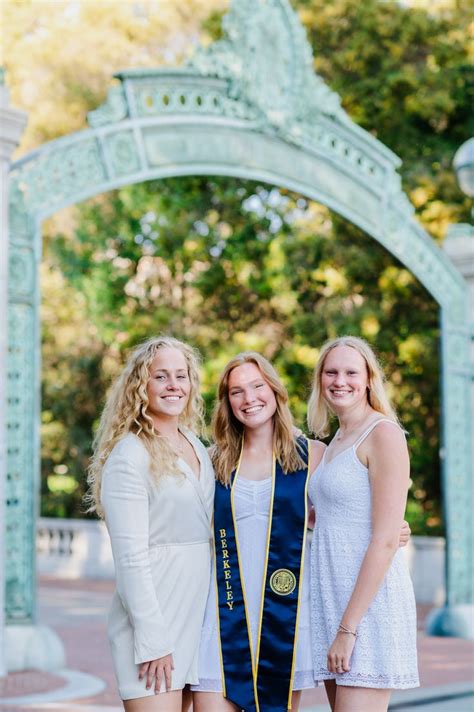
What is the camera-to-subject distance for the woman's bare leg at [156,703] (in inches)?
132

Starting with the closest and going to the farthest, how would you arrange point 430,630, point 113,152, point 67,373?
point 113,152
point 430,630
point 67,373

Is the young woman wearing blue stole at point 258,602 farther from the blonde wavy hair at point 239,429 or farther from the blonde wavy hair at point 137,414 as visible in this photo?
the blonde wavy hair at point 137,414

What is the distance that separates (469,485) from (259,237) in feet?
25.6

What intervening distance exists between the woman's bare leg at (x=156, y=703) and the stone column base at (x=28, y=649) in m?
4.16

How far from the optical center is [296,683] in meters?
3.54

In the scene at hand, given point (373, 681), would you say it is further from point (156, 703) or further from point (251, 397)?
point (251, 397)

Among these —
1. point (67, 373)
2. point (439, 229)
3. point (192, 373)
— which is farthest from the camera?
point (67, 373)

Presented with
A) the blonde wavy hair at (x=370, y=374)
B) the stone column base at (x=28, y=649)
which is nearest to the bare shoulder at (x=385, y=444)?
the blonde wavy hair at (x=370, y=374)

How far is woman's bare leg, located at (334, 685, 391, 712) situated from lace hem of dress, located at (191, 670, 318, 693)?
0.11m

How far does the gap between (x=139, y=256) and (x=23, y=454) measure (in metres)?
10.8

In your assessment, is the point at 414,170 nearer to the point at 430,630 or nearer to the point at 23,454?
the point at 430,630

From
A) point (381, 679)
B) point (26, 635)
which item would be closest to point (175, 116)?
point (26, 635)

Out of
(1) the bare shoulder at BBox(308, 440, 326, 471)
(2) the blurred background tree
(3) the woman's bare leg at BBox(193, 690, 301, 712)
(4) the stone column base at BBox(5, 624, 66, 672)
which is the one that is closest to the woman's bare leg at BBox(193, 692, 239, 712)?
(3) the woman's bare leg at BBox(193, 690, 301, 712)

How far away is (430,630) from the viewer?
1009cm
